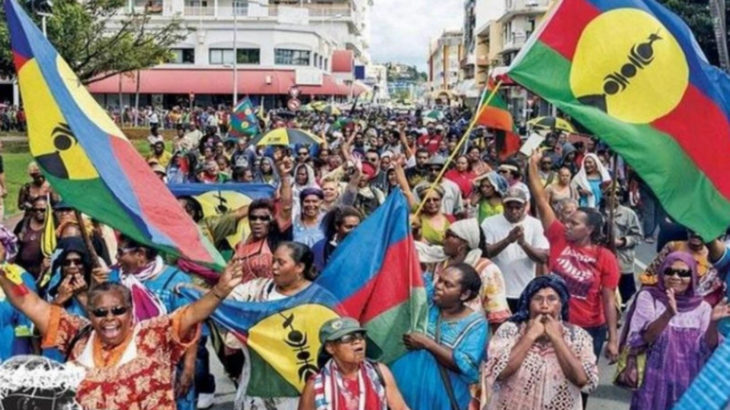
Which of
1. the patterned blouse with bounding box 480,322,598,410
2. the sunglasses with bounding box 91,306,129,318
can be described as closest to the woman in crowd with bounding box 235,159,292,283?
the sunglasses with bounding box 91,306,129,318

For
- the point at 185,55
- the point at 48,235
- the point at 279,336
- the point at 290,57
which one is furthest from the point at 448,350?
the point at 185,55

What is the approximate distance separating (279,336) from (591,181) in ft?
24.4

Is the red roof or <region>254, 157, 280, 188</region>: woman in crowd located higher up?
the red roof

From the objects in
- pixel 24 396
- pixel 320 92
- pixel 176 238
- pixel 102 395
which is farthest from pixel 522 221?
pixel 320 92

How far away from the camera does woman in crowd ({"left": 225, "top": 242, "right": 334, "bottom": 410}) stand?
4922 mm

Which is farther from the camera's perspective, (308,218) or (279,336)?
(308,218)

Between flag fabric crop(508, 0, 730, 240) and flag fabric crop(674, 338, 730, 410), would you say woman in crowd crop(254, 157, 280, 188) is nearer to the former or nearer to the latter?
flag fabric crop(508, 0, 730, 240)

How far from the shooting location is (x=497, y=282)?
5.45 meters

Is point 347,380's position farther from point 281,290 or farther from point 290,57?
point 290,57

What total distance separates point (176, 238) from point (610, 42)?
2.89 meters

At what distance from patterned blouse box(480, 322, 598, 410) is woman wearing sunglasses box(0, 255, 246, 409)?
4.03 feet

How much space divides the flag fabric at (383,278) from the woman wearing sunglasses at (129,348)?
1.09m

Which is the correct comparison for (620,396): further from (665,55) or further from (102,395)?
(102,395)

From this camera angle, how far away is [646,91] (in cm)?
576
